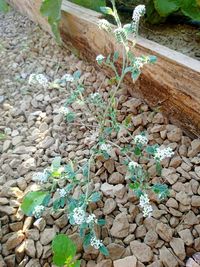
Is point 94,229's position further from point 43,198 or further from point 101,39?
point 101,39

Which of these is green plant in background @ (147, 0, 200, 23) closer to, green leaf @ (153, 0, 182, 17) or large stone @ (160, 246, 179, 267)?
green leaf @ (153, 0, 182, 17)

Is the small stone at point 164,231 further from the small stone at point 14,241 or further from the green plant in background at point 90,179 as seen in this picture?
the small stone at point 14,241

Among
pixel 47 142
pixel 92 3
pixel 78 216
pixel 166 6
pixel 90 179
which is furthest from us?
pixel 92 3

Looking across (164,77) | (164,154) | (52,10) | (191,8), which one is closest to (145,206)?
(164,154)

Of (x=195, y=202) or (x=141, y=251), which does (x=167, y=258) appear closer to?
(x=141, y=251)

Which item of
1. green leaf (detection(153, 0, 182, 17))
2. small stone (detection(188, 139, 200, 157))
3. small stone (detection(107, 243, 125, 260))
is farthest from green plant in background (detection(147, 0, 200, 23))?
small stone (detection(107, 243, 125, 260))

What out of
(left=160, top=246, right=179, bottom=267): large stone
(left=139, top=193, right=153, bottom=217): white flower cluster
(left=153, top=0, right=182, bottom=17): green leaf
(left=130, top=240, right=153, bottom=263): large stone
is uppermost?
(left=153, top=0, right=182, bottom=17): green leaf

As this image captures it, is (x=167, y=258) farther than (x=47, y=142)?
No
